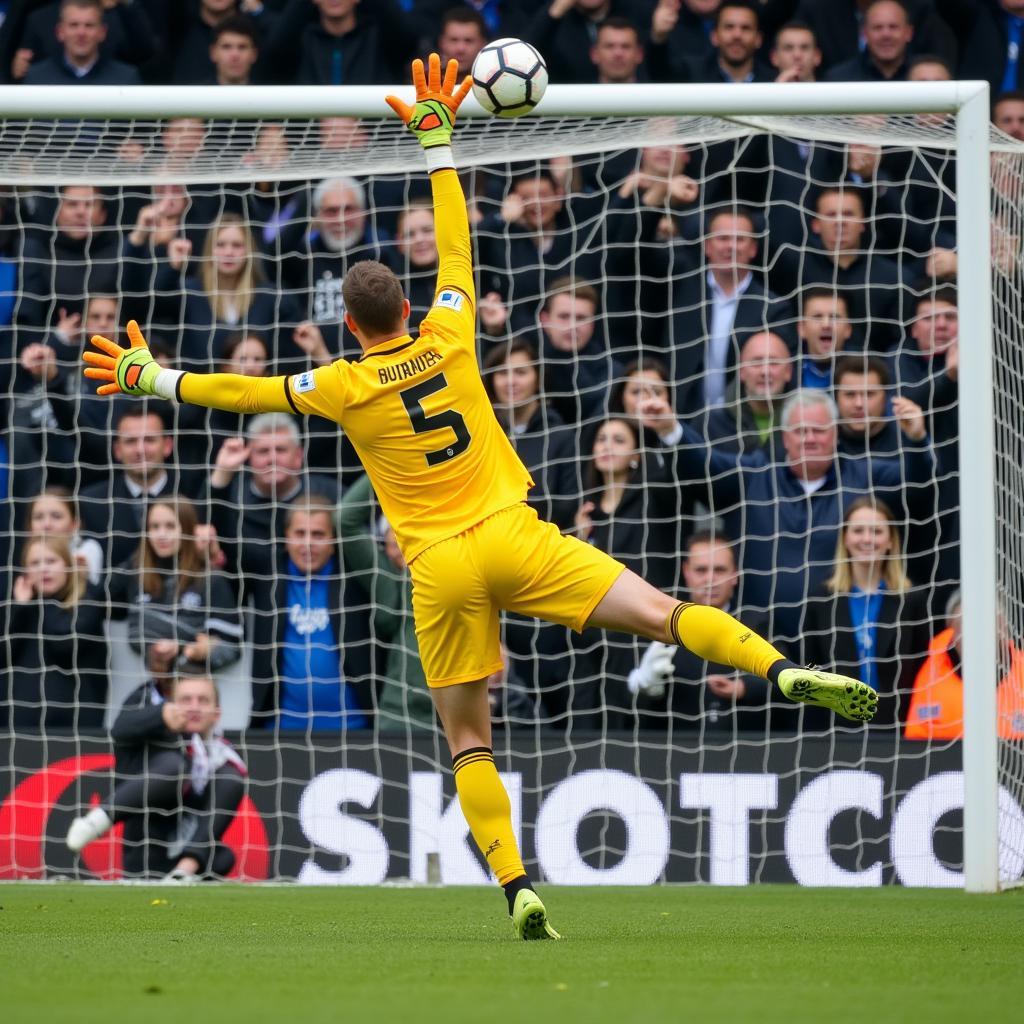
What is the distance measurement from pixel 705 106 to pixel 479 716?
362 centimetres

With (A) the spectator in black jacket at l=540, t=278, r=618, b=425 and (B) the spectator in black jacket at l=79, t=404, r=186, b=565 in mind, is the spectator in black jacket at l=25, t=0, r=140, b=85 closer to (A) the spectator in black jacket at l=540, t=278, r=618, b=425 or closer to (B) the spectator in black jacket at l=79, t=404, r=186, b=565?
(B) the spectator in black jacket at l=79, t=404, r=186, b=565

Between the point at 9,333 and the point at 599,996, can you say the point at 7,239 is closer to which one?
the point at 9,333

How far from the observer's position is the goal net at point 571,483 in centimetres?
864

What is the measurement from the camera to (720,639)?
5.57 metres

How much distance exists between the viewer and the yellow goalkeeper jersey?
5711mm

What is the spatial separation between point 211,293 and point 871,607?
13.5 ft

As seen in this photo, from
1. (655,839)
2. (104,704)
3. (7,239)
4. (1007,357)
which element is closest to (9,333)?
(7,239)

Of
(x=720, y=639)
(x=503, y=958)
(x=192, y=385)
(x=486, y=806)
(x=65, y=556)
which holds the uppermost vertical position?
(x=192, y=385)

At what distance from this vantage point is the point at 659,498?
373 inches

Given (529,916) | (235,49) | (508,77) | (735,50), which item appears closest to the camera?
(529,916)

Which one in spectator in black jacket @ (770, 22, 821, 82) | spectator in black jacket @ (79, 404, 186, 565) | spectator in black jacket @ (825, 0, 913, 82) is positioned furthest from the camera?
spectator in black jacket @ (825, 0, 913, 82)

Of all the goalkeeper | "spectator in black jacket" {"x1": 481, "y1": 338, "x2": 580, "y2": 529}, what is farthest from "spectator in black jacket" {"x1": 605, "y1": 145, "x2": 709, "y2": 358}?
the goalkeeper

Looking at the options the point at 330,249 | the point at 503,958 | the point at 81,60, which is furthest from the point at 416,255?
the point at 503,958

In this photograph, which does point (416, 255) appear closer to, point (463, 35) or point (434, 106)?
point (463, 35)
